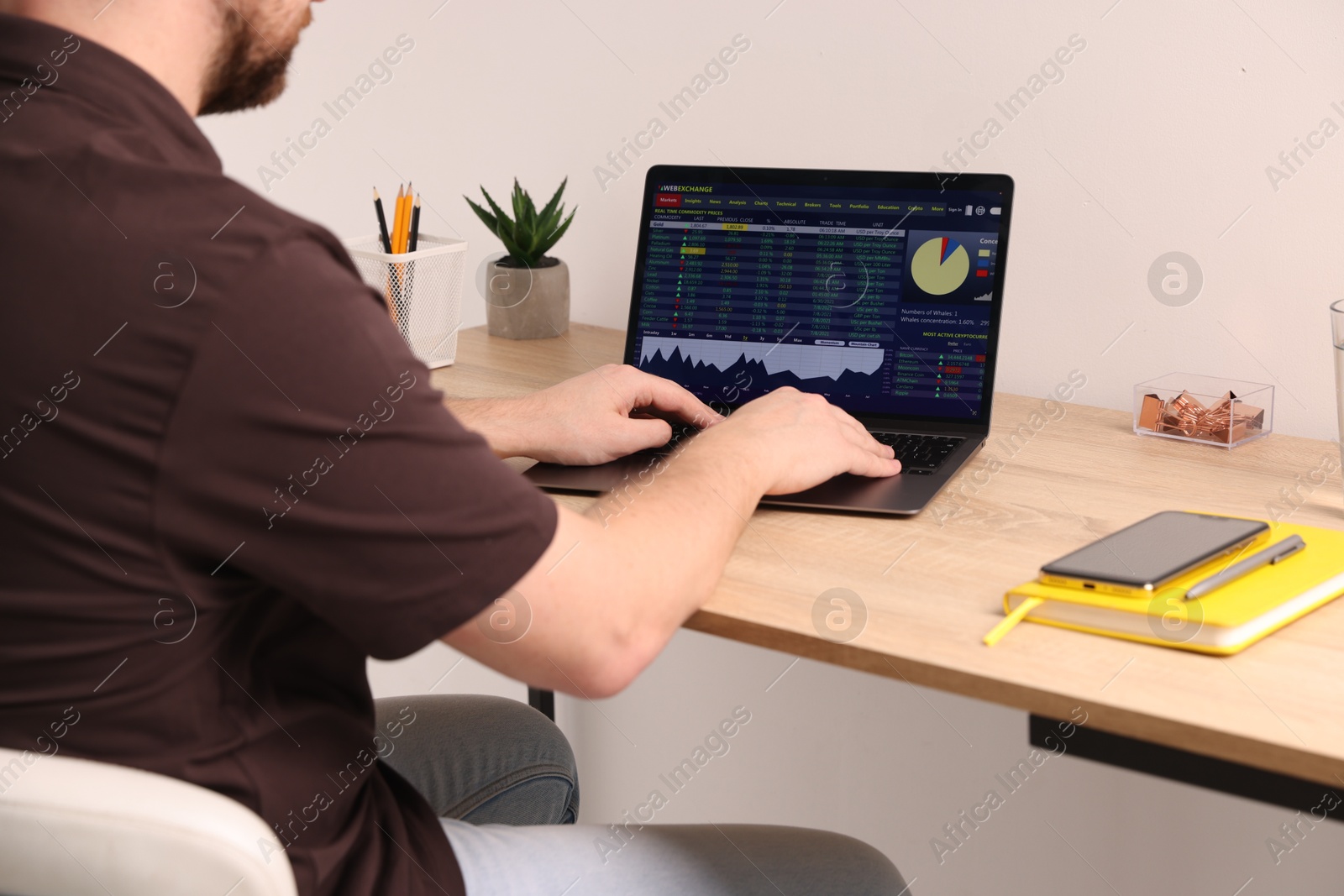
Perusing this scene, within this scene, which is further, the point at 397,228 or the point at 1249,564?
the point at 397,228

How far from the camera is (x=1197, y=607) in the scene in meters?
0.72

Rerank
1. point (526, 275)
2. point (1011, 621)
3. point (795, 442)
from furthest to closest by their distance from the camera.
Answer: point (526, 275), point (795, 442), point (1011, 621)

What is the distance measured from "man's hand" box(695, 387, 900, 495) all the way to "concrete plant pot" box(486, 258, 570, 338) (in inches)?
25.3

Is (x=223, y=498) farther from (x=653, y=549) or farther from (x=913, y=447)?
(x=913, y=447)

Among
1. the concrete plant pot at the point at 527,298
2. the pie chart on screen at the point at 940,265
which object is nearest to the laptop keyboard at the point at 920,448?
the pie chart on screen at the point at 940,265

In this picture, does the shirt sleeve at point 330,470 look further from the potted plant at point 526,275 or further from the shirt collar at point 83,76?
the potted plant at point 526,275

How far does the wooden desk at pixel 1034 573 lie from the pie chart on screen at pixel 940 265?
→ 0.56ft

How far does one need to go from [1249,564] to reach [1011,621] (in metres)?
0.18

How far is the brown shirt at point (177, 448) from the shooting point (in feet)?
1.81

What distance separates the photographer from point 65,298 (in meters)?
0.55

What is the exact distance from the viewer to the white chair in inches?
20.5

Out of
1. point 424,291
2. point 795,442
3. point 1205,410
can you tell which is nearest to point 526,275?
point 424,291

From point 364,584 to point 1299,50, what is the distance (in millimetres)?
1047

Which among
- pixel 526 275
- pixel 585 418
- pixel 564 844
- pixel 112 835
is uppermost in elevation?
pixel 526 275
